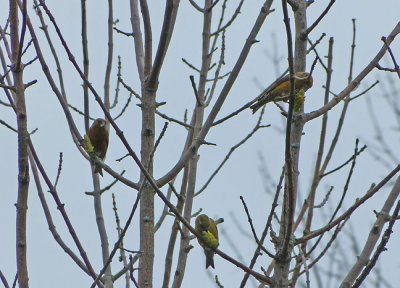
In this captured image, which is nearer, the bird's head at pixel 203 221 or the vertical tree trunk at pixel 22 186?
the vertical tree trunk at pixel 22 186

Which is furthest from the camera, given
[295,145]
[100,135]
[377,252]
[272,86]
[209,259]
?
[100,135]

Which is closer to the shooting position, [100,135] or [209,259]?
[209,259]

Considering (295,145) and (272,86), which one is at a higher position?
(272,86)

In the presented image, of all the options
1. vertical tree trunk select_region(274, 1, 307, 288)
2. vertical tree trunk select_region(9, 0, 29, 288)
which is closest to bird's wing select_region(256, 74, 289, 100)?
vertical tree trunk select_region(274, 1, 307, 288)

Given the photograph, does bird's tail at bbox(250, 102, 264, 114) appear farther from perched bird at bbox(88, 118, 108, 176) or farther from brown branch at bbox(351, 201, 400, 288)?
brown branch at bbox(351, 201, 400, 288)

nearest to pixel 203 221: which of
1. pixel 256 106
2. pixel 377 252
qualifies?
pixel 256 106

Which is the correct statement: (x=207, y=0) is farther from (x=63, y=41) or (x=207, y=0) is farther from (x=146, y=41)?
(x=63, y=41)

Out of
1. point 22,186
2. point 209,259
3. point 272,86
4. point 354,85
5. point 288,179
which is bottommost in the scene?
point 288,179

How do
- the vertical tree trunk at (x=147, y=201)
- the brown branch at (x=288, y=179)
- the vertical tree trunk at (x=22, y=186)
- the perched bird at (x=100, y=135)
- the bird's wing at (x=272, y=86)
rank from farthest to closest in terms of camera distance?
the perched bird at (x=100, y=135), the bird's wing at (x=272, y=86), the vertical tree trunk at (x=147, y=201), the vertical tree trunk at (x=22, y=186), the brown branch at (x=288, y=179)

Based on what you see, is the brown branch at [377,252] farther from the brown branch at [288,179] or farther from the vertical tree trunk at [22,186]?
the vertical tree trunk at [22,186]

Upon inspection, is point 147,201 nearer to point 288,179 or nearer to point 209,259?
point 288,179

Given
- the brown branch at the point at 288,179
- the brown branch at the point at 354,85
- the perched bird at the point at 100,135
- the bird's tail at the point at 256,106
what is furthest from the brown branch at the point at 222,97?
the perched bird at the point at 100,135

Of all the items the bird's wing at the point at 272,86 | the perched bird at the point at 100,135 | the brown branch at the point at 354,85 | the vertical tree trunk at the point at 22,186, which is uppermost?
the perched bird at the point at 100,135

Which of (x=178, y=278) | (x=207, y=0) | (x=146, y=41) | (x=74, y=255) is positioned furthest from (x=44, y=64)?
(x=207, y=0)
